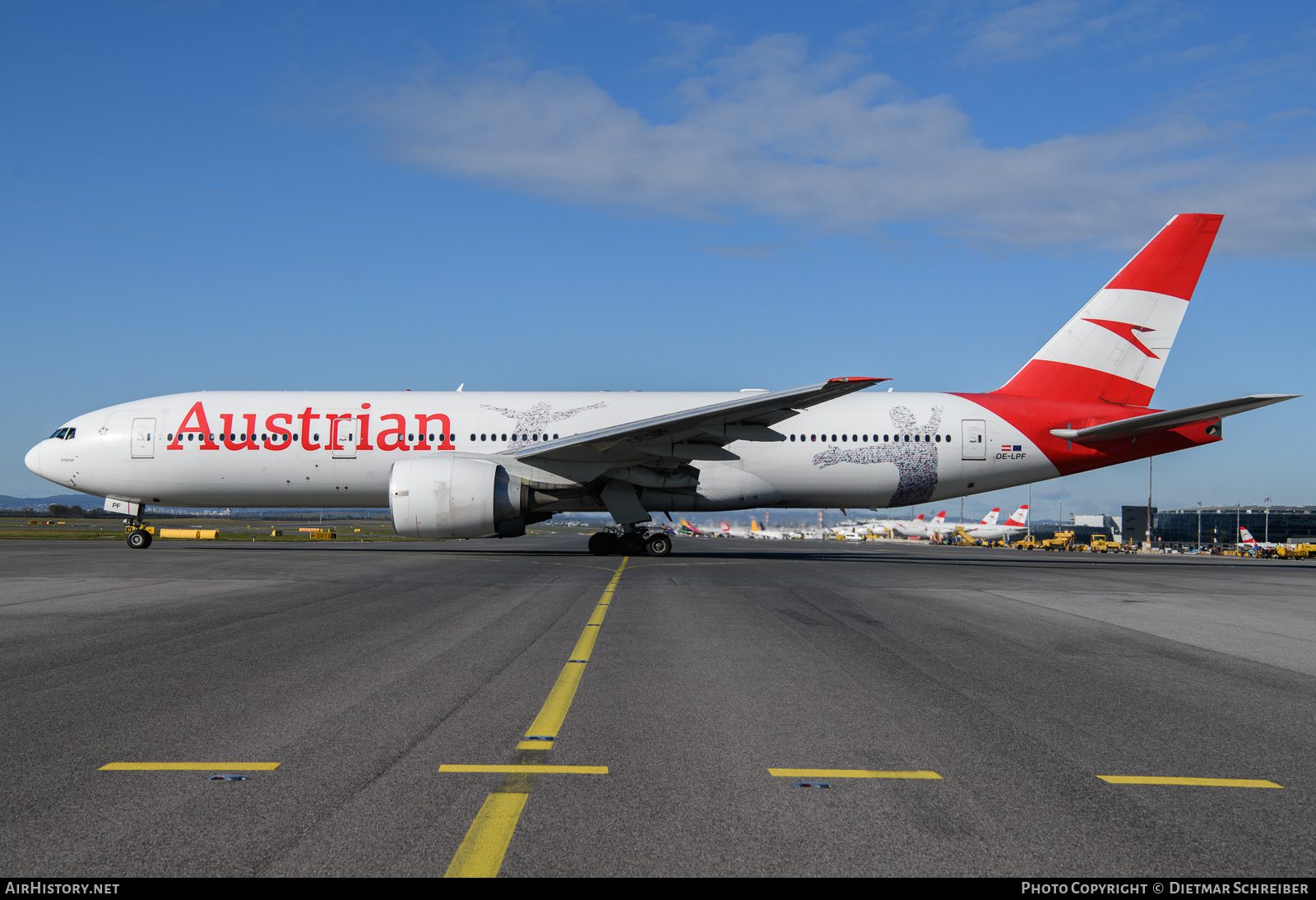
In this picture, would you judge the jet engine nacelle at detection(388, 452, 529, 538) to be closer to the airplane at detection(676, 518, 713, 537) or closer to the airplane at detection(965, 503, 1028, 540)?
the airplane at detection(676, 518, 713, 537)

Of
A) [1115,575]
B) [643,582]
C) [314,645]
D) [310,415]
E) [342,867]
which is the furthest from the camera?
[310,415]

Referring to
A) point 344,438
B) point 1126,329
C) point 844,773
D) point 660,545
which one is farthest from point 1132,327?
point 844,773

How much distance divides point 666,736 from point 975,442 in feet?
67.2

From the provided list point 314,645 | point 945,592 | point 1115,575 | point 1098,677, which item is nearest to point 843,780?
point 1098,677

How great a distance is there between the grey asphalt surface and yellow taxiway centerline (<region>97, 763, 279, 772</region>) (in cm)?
9

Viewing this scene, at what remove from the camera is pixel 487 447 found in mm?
23312

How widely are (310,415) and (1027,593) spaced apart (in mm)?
18133

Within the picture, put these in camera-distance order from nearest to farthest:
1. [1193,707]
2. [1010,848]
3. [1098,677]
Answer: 1. [1010,848]
2. [1193,707]
3. [1098,677]

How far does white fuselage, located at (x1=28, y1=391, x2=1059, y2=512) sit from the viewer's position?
2323 cm

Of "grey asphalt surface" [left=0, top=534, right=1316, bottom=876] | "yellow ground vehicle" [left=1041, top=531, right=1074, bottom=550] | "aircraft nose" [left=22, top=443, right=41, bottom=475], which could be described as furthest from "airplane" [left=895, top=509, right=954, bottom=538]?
"grey asphalt surface" [left=0, top=534, right=1316, bottom=876]

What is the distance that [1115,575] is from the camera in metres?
19.3

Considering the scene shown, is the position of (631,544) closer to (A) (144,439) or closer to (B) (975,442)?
(B) (975,442)

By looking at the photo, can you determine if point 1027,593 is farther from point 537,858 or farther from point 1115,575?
point 537,858

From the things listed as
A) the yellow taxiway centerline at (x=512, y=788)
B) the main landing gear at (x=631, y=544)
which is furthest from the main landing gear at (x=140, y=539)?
the yellow taxiway centerline at (x=512, y=788)
